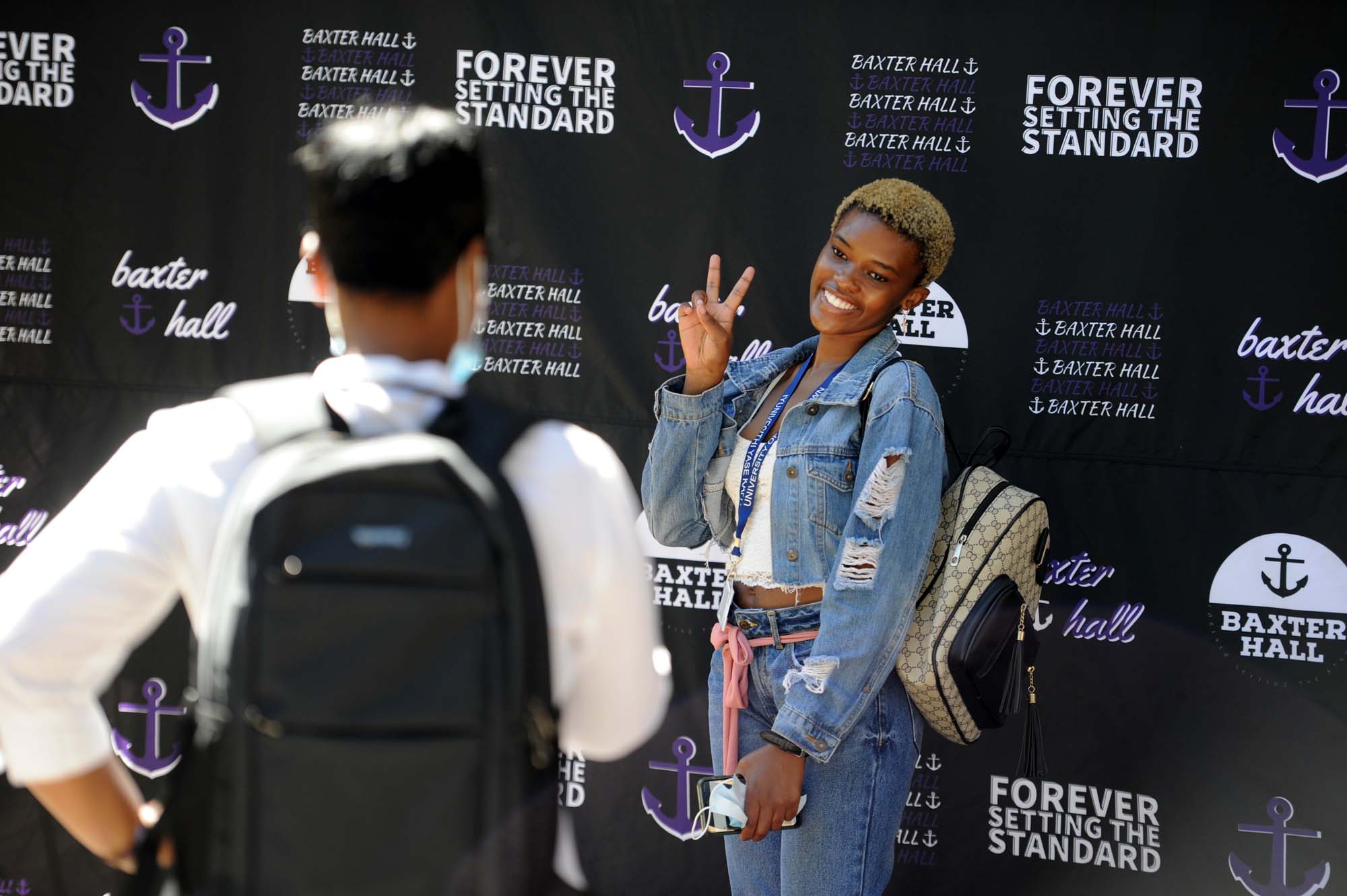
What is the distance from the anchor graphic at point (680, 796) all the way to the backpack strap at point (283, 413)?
8.51ft

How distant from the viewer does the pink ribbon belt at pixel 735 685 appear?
236cm

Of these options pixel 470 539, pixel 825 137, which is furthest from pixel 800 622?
pixel 825 137

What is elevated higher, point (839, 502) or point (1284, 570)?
point (839, 502)

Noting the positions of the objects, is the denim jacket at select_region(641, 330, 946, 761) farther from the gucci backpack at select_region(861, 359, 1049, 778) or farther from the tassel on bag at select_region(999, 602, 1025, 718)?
the tassel on bag at select_region(999, 602, 1025, 718)

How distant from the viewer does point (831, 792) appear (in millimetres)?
2252

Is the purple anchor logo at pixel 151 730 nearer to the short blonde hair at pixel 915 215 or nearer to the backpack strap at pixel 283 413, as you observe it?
the short blonde hair at pixel 915 215

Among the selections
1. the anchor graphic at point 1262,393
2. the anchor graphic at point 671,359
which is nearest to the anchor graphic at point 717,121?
the anchor graphic at point 671,359

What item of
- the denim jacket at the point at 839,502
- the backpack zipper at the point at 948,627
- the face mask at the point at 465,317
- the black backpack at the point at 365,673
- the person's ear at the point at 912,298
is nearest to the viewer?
the black backpack at the point at 365,673

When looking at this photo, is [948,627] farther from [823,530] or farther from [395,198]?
[395,198]

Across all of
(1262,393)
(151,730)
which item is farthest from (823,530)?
(151,730)

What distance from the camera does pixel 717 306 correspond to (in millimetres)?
2438

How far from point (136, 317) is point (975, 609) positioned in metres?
2.71

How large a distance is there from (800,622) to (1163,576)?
1637 millimetres

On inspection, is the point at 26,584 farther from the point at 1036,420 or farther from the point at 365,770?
the point at 1036,420
